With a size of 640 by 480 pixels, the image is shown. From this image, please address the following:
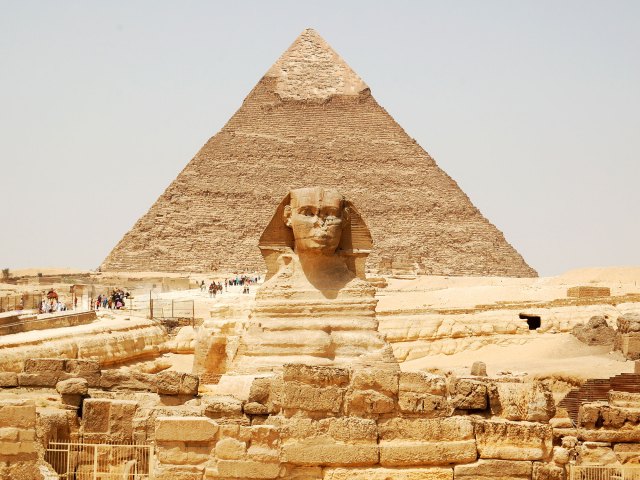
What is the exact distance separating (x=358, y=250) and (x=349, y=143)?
152 meters

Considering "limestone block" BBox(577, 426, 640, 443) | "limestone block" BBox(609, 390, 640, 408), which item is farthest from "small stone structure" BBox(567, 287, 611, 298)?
"limestone block" BBox(577, 426, 640, 443)

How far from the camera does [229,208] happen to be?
6245 inches

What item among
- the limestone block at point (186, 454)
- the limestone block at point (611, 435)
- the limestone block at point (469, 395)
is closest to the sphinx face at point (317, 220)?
the limestone block at point (611, 435)

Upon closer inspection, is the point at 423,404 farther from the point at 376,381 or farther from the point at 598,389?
the point at 598,389

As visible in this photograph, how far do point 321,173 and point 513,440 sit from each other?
157896mm

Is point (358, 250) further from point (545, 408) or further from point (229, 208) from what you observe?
point (229, 208)

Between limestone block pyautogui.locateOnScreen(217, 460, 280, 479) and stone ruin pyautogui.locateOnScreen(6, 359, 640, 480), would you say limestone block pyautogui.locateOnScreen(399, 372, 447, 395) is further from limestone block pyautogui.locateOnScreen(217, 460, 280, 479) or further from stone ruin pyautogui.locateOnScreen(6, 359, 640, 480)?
limestone block pyautogui.locateOnScreen(217, 460, 280, 479)

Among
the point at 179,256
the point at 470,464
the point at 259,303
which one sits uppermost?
the point at 179,256

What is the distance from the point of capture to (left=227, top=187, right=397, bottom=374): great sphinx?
7.85 metres

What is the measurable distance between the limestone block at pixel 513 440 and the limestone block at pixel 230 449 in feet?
1.91

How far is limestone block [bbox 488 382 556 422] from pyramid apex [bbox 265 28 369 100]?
15374 cm

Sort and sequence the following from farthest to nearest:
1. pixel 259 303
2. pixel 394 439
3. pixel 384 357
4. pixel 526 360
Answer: pixel 526 360 → pixel 259 303 → pixel 384 357 → pixel 394 439

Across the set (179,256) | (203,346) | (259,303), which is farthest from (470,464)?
(179,256)

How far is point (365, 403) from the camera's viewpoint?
12.6ft
